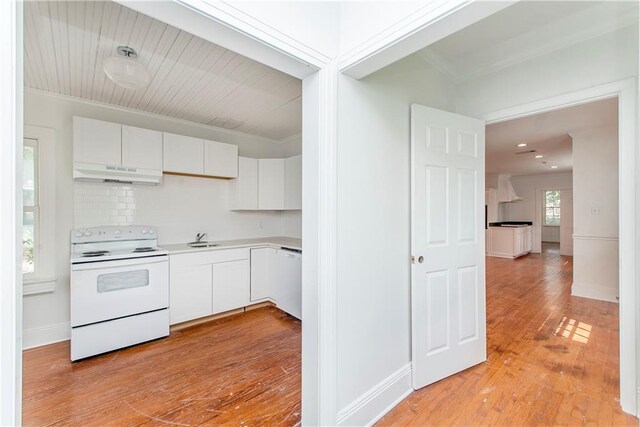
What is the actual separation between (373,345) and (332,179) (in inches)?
44.2

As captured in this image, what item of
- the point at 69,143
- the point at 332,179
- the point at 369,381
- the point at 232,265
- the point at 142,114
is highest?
the point at 142,114

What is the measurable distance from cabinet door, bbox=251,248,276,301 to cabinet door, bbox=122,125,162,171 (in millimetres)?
1571

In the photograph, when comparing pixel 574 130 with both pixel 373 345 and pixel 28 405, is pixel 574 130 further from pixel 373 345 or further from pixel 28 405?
pixel 28 405

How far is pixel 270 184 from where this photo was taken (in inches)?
157

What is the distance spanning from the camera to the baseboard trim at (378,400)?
5.26ft

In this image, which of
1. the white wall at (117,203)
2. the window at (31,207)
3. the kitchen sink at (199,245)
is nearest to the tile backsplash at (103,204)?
the white wall at (117,203)

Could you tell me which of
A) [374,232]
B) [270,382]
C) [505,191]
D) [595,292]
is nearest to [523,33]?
[374,232]

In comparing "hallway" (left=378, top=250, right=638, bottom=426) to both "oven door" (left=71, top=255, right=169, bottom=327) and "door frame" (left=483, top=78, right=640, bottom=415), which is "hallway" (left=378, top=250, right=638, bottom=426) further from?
"oven door" (left=71, top=255, right=169, bottom=327)

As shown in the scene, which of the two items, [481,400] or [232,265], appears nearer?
[481,400]

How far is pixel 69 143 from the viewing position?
2.82 metres

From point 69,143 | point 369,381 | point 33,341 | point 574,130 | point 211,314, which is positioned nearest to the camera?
point 369,381

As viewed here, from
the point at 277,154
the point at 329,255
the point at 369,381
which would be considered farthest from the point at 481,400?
the point at 277,154

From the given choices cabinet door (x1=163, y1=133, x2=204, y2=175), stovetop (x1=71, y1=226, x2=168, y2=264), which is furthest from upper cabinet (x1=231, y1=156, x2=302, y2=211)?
stovetop (x1=71, y1=226, x2=168, y2=264)

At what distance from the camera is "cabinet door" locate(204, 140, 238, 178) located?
3473 millimetres
